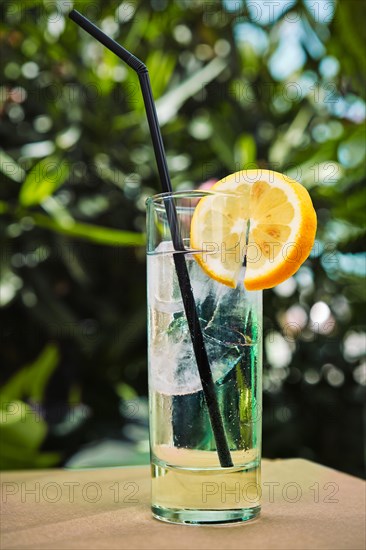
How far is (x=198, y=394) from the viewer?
2.70 ft

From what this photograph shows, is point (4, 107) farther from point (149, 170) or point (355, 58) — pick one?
point (355, 58)

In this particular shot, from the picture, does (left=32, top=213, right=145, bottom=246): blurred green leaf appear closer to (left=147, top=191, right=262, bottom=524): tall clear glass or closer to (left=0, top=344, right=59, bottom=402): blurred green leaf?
(left=0, top=344, right=59, bottom=402): blurred green leaf

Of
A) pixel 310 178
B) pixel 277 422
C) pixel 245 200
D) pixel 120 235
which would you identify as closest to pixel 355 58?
pixel 310 178

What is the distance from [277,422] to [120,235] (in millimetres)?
693

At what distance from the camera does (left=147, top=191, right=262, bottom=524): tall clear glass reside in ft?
2.66

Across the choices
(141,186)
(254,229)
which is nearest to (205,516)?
(254,229)

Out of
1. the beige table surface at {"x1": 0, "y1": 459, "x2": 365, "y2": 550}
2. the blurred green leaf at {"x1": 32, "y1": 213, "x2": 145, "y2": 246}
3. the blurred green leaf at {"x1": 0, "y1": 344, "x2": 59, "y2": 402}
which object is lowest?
the beige table surface at {"x1": 0, "y1": 459, "x2": 365, "y2": 550}

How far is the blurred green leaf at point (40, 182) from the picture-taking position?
181cm

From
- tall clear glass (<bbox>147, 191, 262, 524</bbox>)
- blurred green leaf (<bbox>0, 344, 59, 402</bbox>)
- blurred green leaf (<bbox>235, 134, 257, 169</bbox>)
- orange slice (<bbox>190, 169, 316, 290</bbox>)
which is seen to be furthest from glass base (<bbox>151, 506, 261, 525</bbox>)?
blurred green leaf (<bbox>235, 134, 257, 169</bbox>)

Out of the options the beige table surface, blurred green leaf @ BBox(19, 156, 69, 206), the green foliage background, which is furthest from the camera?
the green foliage background

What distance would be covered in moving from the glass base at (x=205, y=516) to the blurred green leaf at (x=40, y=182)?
1.12 m

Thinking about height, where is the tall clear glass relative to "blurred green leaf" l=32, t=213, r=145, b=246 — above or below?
below

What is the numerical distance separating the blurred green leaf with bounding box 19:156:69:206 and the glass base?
44.1 inches

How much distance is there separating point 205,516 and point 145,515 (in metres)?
0.08
